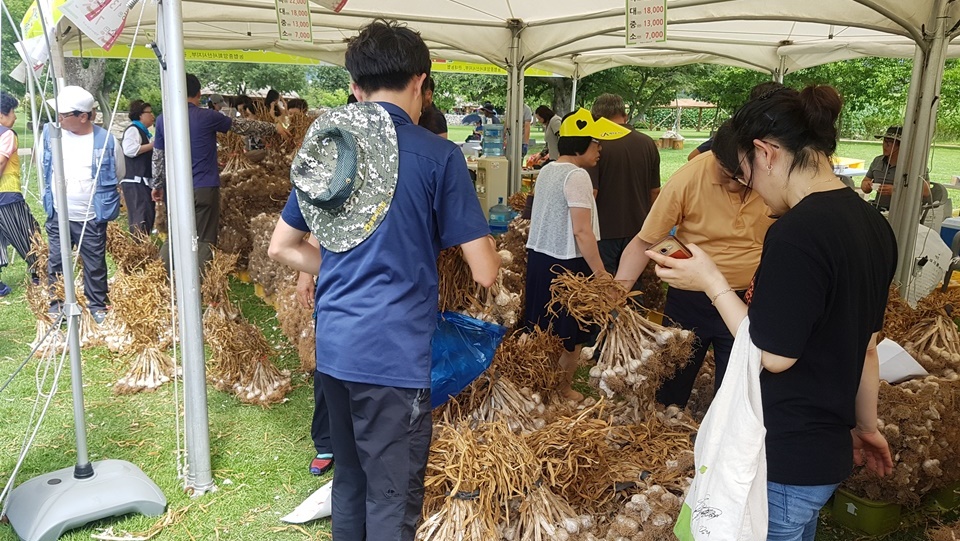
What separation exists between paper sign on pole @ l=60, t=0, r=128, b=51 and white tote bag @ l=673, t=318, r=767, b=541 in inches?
84.7

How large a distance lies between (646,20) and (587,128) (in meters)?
1.31

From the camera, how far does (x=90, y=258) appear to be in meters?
4.94

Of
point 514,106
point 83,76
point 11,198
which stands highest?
point 83,76

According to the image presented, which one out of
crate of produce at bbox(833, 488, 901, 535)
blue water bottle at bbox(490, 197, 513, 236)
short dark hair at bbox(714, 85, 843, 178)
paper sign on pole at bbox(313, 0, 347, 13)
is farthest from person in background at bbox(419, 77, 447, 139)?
blue water bottle at bbox(490, 197, 513, 236)

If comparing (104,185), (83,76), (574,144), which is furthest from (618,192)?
(83,76)

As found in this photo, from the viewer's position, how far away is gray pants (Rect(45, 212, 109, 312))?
483 centimetres

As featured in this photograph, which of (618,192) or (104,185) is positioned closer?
(618,192)

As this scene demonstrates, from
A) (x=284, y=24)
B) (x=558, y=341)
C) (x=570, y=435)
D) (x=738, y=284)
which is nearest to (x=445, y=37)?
(x=284, y=24)

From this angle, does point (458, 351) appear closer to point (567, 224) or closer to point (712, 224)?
point (712, 224)

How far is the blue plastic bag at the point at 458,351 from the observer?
224 centimetres

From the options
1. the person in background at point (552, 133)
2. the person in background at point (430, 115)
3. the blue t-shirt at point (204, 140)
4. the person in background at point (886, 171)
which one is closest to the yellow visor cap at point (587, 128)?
the person in background at point (430, 115)

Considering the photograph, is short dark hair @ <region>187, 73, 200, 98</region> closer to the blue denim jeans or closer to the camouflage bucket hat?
the camouflage bucket hat

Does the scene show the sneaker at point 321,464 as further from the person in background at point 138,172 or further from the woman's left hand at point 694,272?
the person in background at point 138,172

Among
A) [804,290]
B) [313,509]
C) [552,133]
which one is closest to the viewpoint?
[804,290]
